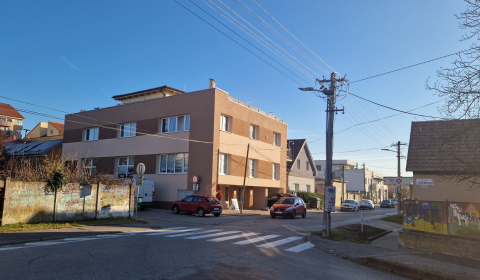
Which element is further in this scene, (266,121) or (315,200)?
(315,200)

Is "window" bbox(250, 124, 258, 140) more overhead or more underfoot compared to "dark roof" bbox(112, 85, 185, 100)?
more underfoot

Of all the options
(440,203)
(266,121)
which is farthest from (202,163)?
(440,203)

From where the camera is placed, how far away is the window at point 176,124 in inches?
1216

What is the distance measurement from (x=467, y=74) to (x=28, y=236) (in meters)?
14.9

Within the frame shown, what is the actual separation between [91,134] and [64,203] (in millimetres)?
22491

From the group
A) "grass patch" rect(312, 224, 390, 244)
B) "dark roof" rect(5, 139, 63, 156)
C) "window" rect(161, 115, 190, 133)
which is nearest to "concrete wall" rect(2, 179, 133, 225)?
"window" rect(161, 115, 190, 133)

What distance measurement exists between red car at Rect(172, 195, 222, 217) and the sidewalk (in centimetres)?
1173

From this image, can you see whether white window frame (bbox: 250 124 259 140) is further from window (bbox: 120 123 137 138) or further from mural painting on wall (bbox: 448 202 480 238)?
mural painting on wall (bbox: 448 202 480 238)

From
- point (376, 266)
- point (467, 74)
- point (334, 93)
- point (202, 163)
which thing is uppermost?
point (334, 93)

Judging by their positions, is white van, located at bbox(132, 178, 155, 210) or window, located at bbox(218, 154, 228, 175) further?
window, located at bbox(218, 154, 228, 175)

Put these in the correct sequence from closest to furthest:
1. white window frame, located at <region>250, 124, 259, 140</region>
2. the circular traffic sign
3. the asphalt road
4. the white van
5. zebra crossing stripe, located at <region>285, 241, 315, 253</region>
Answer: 1. the asphalt road
2. zebra crossing stripe, located at <region>285, 241, 315, 253</region>
3. the white van
4. the circular traffic sign
5. white window frame, located at <region>250, 124, 259, 140</region>

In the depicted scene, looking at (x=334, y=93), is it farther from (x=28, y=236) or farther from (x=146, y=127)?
(x=146, y=127)

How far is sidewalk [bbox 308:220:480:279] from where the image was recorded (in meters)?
9.11

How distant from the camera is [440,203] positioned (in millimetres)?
12797
